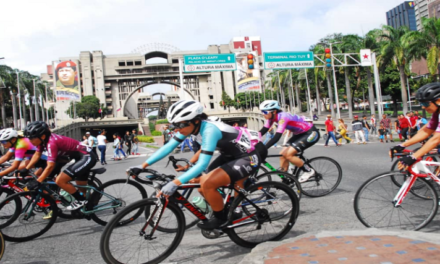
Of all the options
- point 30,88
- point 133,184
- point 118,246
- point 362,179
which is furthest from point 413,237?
point 30,88

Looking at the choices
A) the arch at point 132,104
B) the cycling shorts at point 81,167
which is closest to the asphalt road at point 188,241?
the cycling shorts at point 81,167

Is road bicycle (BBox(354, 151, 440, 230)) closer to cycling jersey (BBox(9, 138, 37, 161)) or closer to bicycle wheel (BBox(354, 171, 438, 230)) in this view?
bicycle wheel (BBox(354, 171, 438, 230))

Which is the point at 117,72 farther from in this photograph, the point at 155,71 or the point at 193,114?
the point at 193,114

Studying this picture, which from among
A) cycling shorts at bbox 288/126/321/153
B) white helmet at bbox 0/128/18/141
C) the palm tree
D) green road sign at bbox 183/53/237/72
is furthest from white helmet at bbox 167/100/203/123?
the palm tree

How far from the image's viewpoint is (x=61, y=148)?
5590 mm

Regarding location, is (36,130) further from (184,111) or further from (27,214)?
(184,111)

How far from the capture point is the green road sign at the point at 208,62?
2670 cm

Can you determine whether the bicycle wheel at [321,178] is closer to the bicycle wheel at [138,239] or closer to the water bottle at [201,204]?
the water bottle at [201,204]

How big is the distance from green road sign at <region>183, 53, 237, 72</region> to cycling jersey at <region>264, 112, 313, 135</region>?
67.4 ft

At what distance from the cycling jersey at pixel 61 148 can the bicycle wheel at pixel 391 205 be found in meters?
4.09

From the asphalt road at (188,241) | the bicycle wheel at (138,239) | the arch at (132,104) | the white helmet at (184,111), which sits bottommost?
the asphalt road at (188,241)

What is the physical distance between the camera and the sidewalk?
3223 mm

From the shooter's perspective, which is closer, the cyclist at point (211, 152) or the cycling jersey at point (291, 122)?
the cyclist at point (211, 152)

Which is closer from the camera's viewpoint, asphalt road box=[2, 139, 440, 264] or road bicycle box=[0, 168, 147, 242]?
asphalt road box=[2, 139, 440, 264]
